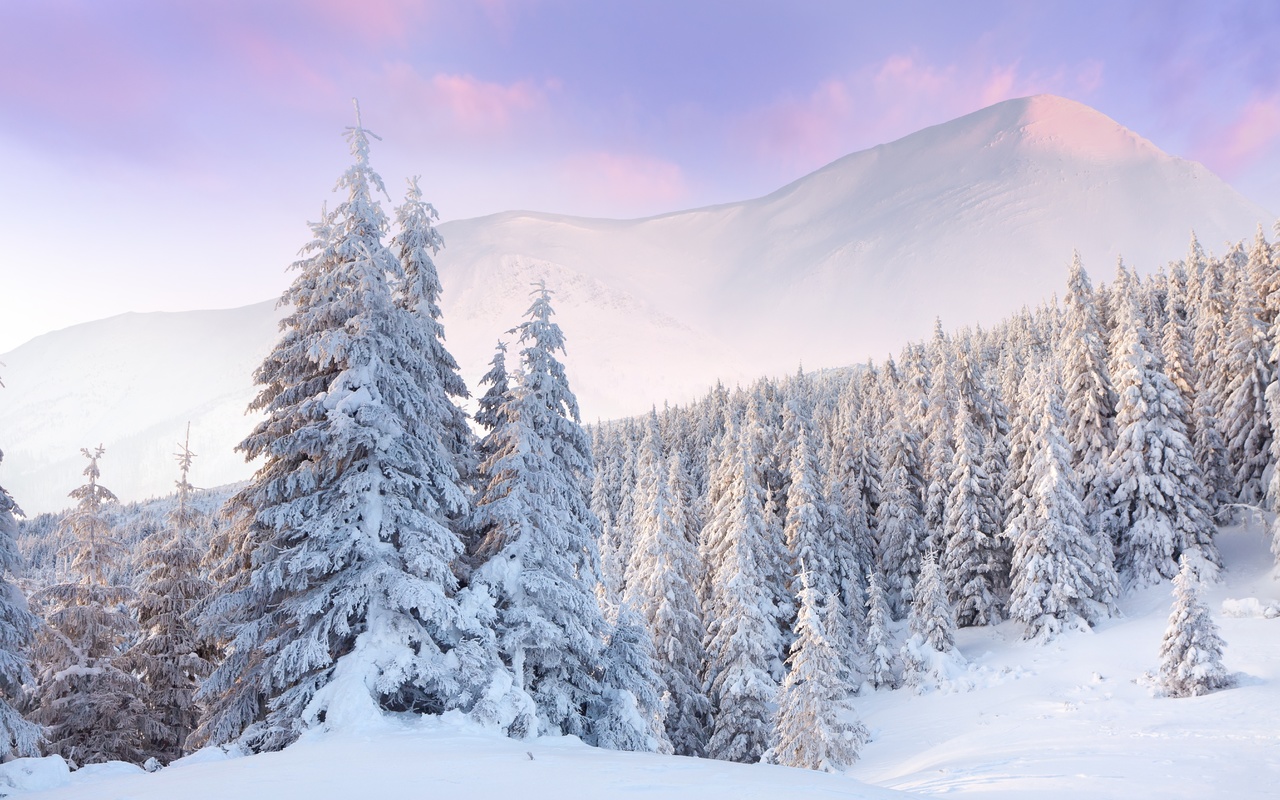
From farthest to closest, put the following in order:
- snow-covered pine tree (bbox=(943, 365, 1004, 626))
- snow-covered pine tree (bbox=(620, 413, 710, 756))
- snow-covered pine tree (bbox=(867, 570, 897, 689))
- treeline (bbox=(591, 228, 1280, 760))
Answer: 1. snow-covered pine tree (bbox=(943, 365, 1004, 626))
2. snow-covered pine tree (bbox=(867, 570, 897, 689))
3. treeline (bbox=(591, 228, 1280, 760))
4. snow-covered pine tree (bbox=(620, 413, 710, 756))

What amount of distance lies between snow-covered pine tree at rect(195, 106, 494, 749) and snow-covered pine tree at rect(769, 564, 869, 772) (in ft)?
49.7

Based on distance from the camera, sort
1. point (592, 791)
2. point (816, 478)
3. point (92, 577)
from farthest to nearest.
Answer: point (816, 478), point (92, 577), point (592, 791)

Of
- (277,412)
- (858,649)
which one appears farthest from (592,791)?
(858,649)

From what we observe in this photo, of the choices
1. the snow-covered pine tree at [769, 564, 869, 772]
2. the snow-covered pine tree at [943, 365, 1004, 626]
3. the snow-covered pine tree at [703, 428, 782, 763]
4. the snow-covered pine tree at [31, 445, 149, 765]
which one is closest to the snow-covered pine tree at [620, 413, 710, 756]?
the snow-covered pine tree at [703, 428, 782, 763]

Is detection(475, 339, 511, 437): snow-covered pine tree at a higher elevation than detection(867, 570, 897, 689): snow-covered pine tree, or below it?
higher

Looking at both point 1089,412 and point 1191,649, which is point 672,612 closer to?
point 1191,649

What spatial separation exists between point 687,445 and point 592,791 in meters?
92.2

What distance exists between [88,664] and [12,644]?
785 centimetres

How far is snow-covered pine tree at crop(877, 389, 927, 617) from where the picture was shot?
1678 inches

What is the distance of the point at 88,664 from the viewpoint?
18.2 meters

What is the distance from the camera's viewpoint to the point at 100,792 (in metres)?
7.63

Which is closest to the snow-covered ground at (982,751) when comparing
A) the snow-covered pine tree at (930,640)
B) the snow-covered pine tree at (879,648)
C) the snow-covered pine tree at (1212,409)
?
the snow-covered pine tree at (879,648)

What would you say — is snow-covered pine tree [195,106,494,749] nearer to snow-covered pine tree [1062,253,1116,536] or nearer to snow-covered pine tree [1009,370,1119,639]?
snow-covered pine tree [1009,370,1119,639]

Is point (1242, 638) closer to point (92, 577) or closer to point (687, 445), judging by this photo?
point (92, 577)
